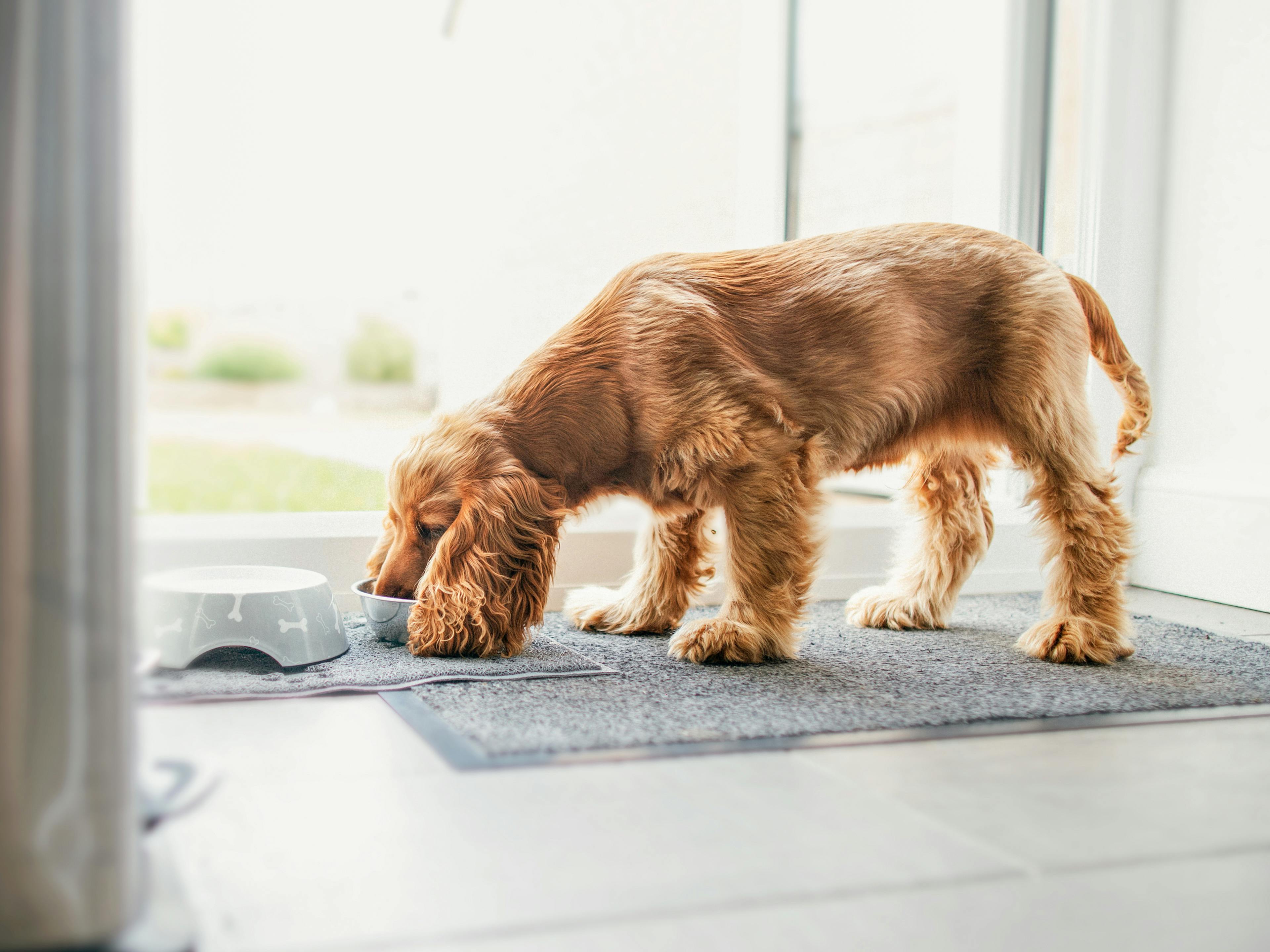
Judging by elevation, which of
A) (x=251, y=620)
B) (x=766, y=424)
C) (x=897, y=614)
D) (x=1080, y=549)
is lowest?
(x=897, y=614)

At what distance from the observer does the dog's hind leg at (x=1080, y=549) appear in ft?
7.29

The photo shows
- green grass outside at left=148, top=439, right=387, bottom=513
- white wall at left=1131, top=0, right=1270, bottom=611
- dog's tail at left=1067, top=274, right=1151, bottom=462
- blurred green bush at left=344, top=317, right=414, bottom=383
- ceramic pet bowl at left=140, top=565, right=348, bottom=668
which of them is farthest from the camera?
white wall at left=1131, top=0, right=1270, bottom=611

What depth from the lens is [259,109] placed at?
7.80ft

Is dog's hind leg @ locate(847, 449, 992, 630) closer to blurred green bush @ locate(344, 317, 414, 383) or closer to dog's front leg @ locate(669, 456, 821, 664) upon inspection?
dog's front leg @ locate(669, 456, 821, 664)

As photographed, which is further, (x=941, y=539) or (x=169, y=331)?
(x=941, y=539)

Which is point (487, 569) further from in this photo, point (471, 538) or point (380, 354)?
point (380, 354)

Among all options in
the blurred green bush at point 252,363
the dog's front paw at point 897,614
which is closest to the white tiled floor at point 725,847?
the blurred green bush at point 252,363

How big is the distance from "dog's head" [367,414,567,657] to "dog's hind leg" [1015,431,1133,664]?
3.19 ft

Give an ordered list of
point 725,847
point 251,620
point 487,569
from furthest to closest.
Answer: point 487,569 < point 251,620 < point 725,847

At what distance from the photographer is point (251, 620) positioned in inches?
77.1

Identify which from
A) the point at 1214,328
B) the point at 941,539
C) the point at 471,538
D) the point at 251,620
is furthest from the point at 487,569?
the point at 1214,328

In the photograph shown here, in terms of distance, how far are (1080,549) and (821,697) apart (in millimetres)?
739

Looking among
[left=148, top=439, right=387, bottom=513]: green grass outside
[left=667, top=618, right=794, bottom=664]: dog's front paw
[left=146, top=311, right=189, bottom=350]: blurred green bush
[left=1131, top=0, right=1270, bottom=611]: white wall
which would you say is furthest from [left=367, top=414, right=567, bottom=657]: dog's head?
[left=1131, top=0, right=1270, bottom=611]: white wall

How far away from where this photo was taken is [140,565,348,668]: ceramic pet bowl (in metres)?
1.93
